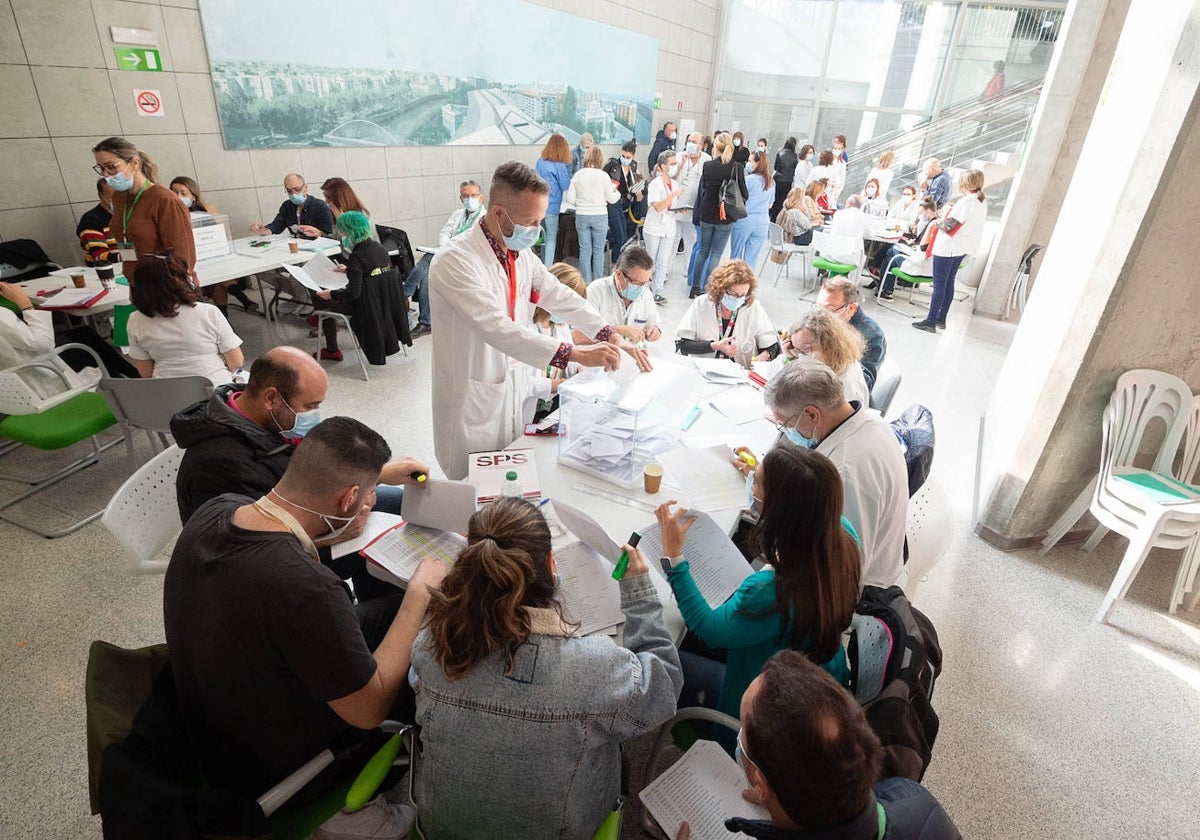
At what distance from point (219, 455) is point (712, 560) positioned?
1.55 meters

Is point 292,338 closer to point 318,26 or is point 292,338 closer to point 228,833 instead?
point 318,26

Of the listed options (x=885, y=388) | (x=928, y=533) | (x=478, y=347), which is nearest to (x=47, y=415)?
(x=478, y=347)

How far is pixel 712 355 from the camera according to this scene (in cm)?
411

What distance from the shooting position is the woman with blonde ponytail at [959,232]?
21.7ft

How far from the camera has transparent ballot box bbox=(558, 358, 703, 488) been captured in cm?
246

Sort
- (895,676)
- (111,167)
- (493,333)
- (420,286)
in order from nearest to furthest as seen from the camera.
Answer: (895,676), (493,333), (111,167), (420,286)

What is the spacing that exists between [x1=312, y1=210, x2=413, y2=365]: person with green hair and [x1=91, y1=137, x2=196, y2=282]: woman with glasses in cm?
101

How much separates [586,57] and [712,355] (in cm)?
755

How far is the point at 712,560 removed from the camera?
1.92 metres

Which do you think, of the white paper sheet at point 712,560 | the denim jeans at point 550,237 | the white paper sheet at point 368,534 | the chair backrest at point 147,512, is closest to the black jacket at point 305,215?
the denim jeans at point 550,237

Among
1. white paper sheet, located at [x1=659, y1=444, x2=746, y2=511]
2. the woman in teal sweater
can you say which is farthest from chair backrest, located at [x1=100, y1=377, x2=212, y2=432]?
the woman in teal sweater

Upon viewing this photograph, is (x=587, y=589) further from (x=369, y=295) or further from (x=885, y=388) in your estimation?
(x=369, y=295)

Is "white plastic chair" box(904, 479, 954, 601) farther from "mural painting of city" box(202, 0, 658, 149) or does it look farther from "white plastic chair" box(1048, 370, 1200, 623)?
"mural painting of city" box(202, 0, 658, 149)

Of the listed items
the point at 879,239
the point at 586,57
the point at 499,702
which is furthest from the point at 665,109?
the point at 499,702
